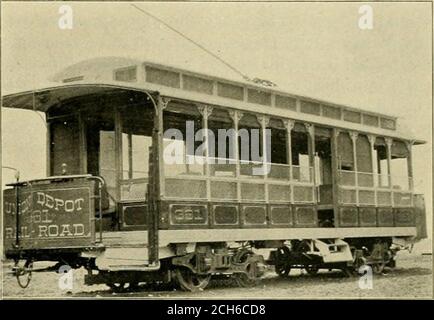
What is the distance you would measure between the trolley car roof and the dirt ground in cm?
304

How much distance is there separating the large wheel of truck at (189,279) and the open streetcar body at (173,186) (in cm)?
3

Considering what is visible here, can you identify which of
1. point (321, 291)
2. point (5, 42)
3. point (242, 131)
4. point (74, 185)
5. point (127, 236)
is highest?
point (5, 42)

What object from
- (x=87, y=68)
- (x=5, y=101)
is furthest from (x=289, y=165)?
(x=5, y=101)

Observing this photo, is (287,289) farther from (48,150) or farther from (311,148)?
(48,150)

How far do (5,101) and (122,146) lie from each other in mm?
2045

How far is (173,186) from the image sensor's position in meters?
11.8

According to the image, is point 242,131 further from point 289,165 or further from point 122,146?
point 122,146

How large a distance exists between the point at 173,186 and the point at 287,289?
3.11 metres

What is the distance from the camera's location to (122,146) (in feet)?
41.3

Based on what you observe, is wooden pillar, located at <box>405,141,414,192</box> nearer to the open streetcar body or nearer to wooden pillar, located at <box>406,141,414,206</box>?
wooden pillar, located at <box>406,141,414,206</box>

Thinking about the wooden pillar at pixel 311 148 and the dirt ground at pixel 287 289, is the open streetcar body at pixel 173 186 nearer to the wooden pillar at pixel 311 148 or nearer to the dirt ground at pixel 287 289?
the wooden pillar at pixel 311 148

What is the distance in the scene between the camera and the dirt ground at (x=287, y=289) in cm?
1206

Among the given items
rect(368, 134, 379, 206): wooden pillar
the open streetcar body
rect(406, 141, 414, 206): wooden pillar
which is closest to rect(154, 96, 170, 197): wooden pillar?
the open streetcar body

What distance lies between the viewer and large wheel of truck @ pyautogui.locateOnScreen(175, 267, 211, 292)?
12203mm
